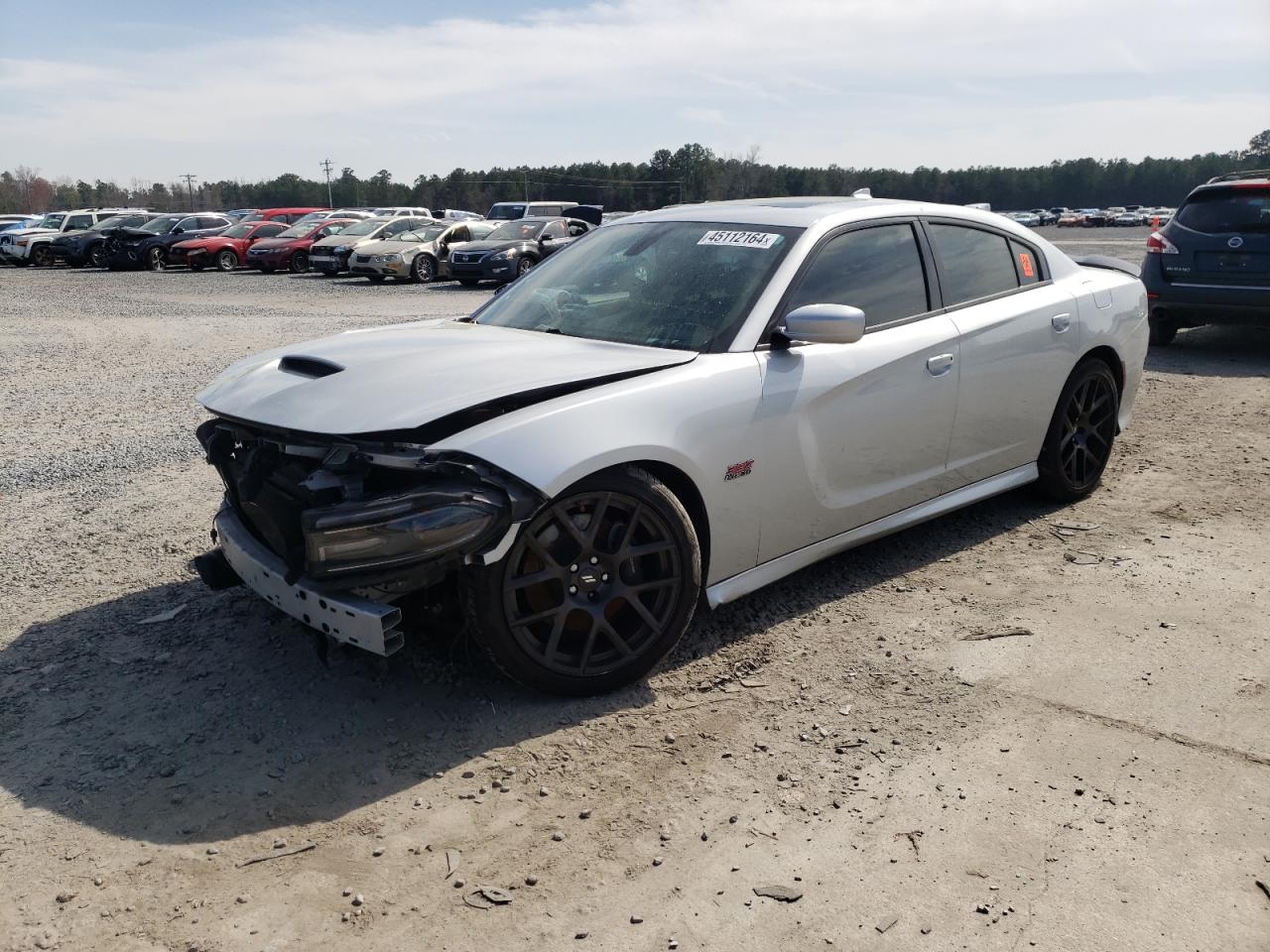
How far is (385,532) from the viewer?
3051 millimetres

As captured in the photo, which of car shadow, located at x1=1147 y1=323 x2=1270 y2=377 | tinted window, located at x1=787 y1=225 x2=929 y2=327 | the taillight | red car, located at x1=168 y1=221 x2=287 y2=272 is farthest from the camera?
red car, located at x1=168 y1=221 x2=287 y2=272

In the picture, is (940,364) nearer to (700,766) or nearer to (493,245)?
(700,766)

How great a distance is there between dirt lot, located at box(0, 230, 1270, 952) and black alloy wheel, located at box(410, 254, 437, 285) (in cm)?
1991

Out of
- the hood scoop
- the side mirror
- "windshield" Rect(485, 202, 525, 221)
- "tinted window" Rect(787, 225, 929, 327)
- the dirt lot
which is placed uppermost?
"windshield" Rect(485, 202, 525, 221)

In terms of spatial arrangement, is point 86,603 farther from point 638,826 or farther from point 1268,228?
point 1268,228

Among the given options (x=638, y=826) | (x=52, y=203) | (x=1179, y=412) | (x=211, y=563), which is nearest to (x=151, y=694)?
(x=211, y=563)

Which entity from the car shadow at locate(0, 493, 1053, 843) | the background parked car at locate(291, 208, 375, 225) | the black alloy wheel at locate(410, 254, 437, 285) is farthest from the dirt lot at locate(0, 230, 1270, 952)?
the background parked car at locate(291, 208, 375, 225)

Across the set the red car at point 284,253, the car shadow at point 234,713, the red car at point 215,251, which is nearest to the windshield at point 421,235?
the red car at point 284,253

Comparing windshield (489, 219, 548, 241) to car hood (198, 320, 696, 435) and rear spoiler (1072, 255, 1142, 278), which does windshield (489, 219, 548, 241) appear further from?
car hood (198, 320, 696, 435)

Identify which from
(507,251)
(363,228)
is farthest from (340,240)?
(507,251)

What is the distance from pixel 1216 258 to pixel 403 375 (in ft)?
29.6

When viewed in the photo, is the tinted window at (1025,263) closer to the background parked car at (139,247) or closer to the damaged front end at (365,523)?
the damaged front end at (365,523)

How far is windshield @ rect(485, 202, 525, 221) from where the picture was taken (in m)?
31.4

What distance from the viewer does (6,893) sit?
258 cm
